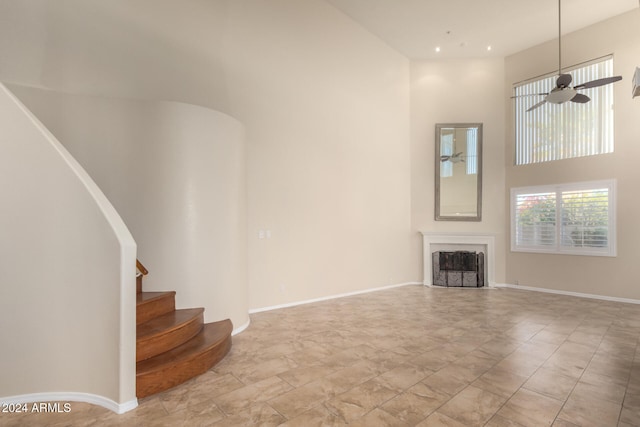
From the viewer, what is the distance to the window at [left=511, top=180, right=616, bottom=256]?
5820mm

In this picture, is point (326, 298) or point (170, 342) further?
point (326, 298)

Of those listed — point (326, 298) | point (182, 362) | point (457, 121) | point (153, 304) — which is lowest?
point (326, 298)

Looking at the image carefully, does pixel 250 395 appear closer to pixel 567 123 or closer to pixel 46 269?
pixel 46 269

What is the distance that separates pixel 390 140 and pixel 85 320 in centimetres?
→ 633

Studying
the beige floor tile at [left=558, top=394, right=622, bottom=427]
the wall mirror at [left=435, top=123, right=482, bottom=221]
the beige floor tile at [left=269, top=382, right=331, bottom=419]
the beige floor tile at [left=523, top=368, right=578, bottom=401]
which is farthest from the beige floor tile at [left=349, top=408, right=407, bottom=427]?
the wall mirror at [left=435, top=123, right=482, bottom=221]

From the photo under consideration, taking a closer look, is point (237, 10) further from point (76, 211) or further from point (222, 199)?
point (76, 211)

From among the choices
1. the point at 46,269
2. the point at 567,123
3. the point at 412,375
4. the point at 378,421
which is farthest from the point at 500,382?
the point at 567,123

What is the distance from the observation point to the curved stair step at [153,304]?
2.93 metres

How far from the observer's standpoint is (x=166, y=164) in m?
3.50

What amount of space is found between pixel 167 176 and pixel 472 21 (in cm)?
645

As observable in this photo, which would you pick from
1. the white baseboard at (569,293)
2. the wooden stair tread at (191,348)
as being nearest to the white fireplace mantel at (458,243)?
the white baseboard at (569,293)

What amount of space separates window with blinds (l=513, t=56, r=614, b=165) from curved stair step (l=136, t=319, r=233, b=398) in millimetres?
6212

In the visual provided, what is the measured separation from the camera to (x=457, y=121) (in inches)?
289

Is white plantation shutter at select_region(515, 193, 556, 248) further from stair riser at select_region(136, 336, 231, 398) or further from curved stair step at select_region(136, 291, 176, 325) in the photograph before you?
curved stair step at select_region(136, 291, 176, 325)
